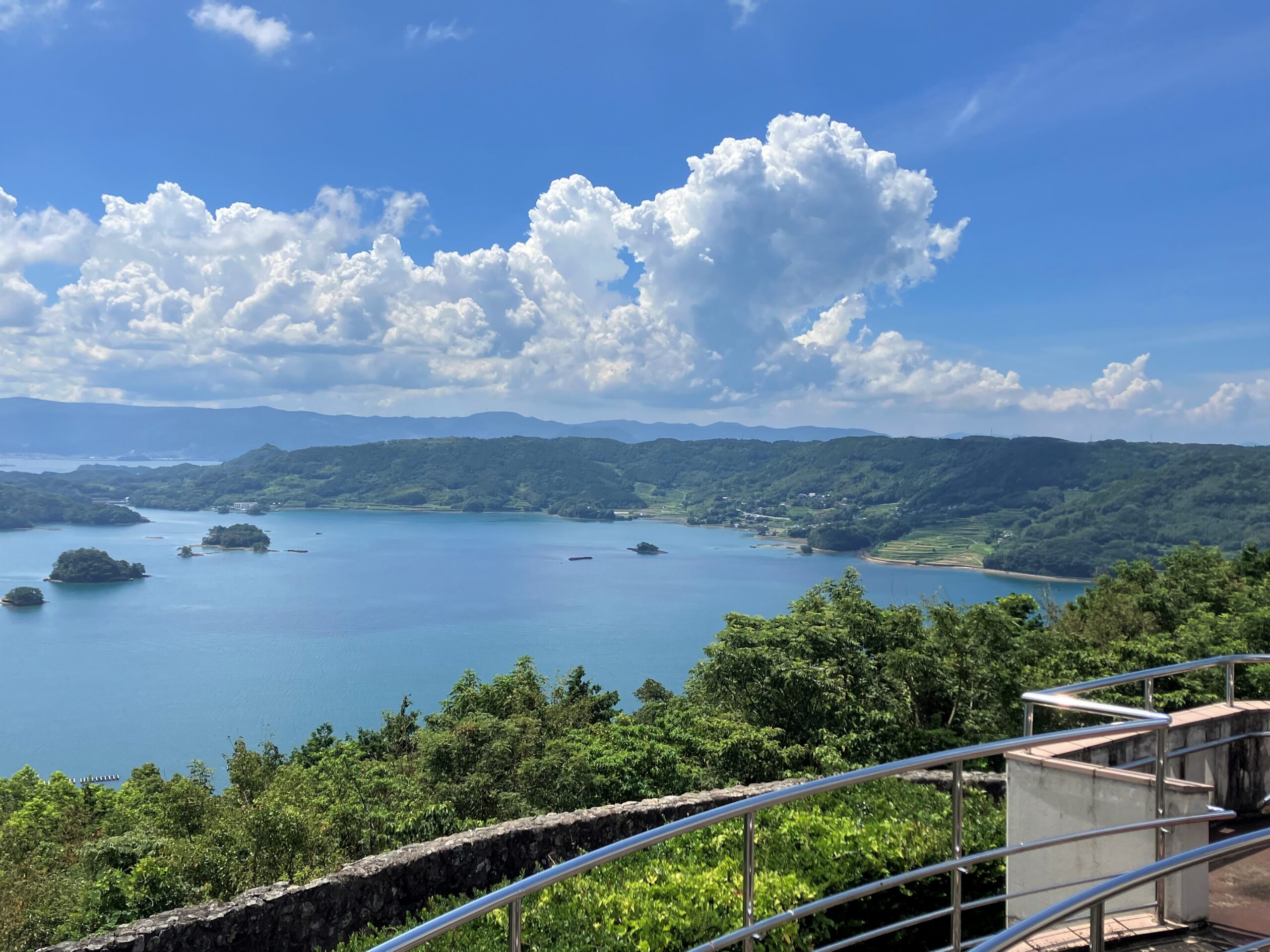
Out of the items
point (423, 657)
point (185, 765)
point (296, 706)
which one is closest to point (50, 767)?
point (185, 765)

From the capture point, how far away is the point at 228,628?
7794cm

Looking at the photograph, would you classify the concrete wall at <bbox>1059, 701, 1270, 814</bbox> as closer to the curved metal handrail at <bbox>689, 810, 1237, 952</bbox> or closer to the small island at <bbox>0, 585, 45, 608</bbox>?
the curved metal handrail at <bbox>689, 810, 1237, 952</bbox>

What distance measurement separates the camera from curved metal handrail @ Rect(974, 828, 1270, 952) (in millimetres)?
1490

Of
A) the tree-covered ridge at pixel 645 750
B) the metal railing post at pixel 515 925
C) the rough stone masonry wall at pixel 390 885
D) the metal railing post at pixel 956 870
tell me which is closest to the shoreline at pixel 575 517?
the tree-covered ridge at pixel 645 750

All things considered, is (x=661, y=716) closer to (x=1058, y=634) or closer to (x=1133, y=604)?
(x=1058, y=634)

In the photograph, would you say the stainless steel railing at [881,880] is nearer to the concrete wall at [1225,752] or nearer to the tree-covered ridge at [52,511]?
the concrete wall at [1225,752]

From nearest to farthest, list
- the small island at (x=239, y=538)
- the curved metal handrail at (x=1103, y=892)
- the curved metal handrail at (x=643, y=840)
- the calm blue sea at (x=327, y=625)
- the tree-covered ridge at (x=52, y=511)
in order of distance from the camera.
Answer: the curved metal handrail at (x=1103, y=892) → the curved metal handrail at (x=643, y=840) → the calm blue sea at (x=327, y=625) → the small island at (x=239, y=538) → the tree-covered ridge at (x=52, y=511)

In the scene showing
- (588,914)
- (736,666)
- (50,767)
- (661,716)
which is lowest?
(50,767)

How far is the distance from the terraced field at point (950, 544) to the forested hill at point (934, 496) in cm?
36

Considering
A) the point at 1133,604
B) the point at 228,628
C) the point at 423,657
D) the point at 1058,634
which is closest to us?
the point at 1058,634

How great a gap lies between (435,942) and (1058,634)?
16.8 m

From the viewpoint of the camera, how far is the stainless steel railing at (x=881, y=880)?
1841 millimetres

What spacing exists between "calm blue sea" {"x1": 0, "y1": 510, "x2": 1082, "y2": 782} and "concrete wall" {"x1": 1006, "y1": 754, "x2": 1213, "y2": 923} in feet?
177

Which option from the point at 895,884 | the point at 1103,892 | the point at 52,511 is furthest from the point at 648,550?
the point at 1103,892
